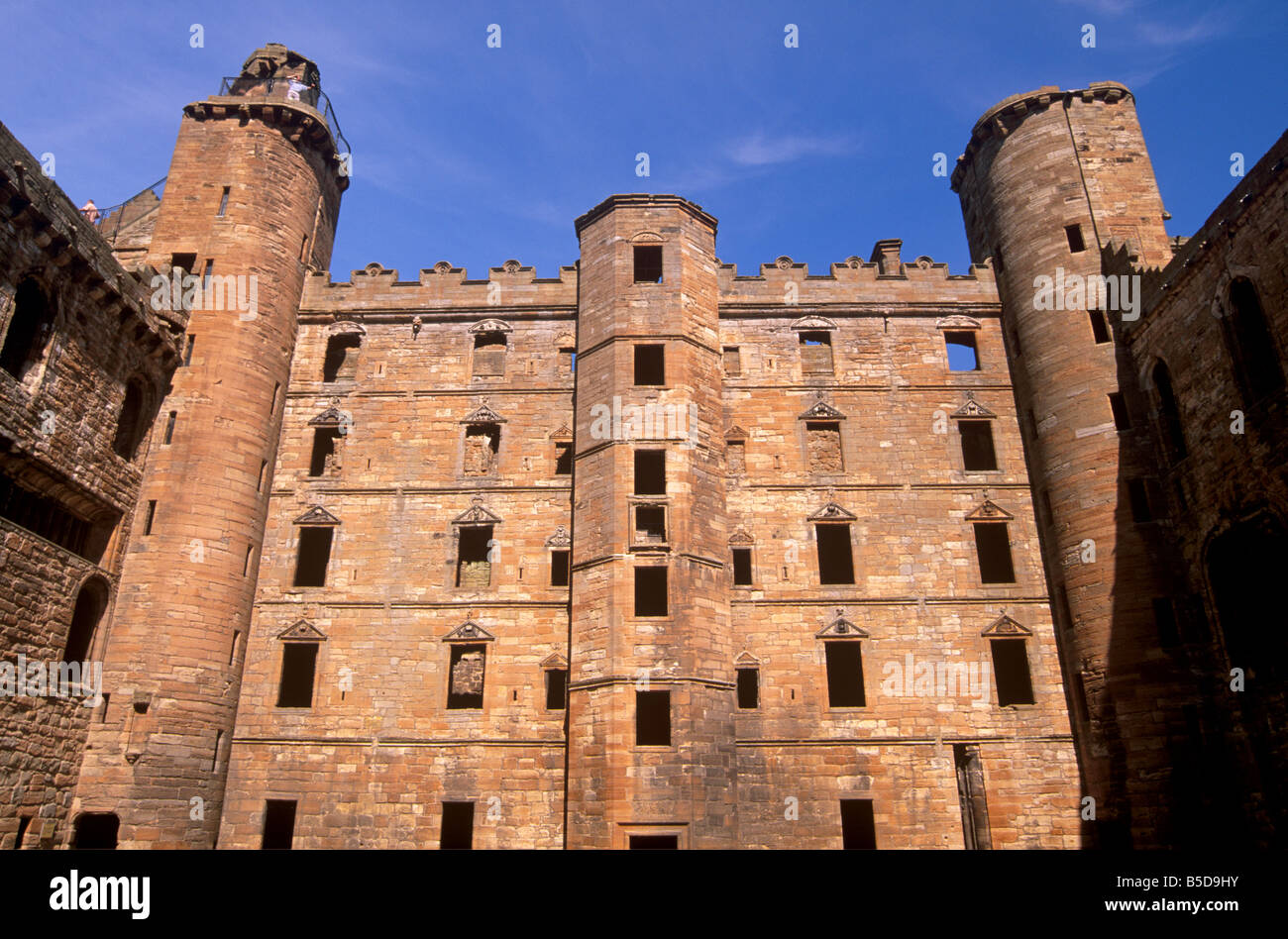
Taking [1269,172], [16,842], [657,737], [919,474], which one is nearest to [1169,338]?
[1269,172]

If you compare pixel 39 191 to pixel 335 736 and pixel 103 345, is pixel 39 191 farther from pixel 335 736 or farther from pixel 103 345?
pixel 335 736

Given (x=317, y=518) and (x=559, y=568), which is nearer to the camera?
(x=559, y=568)

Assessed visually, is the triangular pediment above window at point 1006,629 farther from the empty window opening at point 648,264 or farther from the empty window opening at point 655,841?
the empty window opening at point 648,264

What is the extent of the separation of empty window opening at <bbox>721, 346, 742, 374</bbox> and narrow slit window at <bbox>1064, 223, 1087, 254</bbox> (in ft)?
32.0

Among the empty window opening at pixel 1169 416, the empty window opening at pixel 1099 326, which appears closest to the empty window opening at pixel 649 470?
the empty window opening at pixel 1099 326

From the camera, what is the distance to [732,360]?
2539 cm

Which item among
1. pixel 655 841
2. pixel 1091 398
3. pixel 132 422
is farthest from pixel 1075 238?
pixel 132 422

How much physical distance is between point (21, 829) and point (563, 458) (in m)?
14.4

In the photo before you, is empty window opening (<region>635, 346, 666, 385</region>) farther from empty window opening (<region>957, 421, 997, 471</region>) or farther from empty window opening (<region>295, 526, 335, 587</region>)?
empty window opening (<region>295, 526, 335, 587</region>)

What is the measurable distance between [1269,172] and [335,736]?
23846mm

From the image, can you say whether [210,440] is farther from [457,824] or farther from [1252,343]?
[1252,343]

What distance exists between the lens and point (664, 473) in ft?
73.3

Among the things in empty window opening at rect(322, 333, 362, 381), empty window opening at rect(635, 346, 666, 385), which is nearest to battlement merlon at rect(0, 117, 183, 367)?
empty window opening at rect(322, 333, 362, 381)

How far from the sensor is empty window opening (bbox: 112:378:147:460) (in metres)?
21.6
